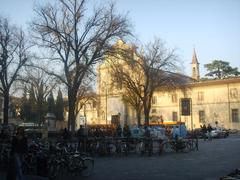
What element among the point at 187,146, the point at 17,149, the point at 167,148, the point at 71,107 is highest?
the point at 71,107

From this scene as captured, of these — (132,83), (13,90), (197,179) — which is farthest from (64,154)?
(132,83)

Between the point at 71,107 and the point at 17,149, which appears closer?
the point at 17,149

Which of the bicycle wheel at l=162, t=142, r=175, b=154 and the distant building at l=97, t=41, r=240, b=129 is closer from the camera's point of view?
the bicycle wheel at l=162, t=142, r=175, b=154

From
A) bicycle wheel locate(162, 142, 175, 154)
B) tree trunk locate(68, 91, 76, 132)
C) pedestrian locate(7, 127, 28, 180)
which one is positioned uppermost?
tree trunk locate(68, 91, 76, 132)

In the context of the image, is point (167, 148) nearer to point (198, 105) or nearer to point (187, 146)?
point (187, 146)

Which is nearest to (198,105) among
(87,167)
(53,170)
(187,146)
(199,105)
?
(199,105)

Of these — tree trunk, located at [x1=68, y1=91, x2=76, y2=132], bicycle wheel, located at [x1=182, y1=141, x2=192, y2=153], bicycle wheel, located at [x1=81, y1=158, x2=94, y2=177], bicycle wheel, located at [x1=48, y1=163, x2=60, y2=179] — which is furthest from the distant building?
bicycle wheel, located at [x1=48, y1=163, x2=60, y2=179]

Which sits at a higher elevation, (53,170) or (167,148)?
(53,170)

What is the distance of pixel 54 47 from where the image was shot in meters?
36.0

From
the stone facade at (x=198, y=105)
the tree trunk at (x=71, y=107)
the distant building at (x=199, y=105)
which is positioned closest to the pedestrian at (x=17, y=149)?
the tree trunk at (x=71, y=107)

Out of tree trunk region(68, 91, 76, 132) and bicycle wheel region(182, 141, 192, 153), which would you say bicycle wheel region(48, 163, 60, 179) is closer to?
bicycle wheel region(182, 141, 192, 153)

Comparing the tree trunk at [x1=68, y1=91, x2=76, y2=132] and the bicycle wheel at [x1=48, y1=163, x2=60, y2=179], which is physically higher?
the tree trunk at [x1=68, y1=91, x2=76, y2=132]

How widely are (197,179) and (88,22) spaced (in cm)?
2674

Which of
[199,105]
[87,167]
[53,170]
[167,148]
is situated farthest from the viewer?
[199,105]
